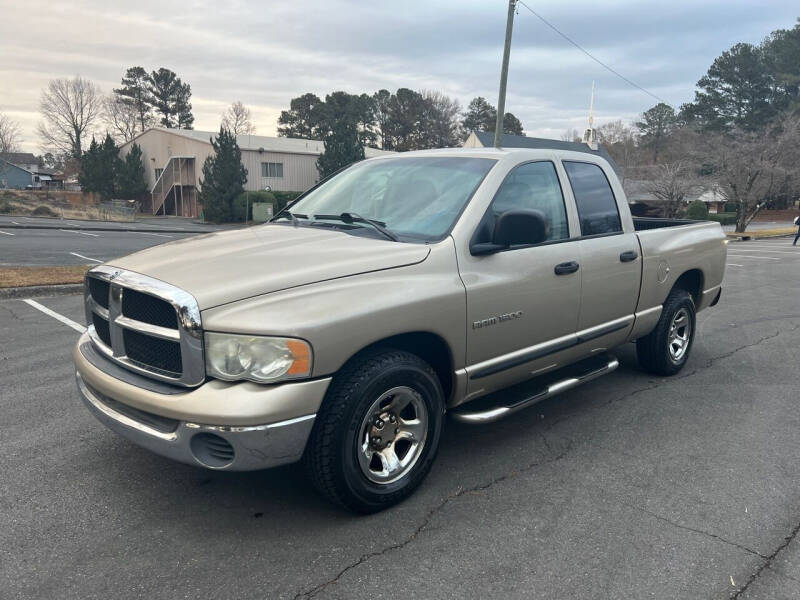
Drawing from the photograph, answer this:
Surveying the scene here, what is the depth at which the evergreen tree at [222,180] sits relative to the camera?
126 feet

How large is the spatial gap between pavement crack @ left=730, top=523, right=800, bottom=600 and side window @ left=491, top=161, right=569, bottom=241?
2080 millimetres

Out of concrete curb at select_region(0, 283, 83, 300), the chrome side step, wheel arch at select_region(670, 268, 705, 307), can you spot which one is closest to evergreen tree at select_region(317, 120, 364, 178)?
concrete curb at select_region(0, 283, 83, 300)

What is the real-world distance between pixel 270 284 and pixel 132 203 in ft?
152

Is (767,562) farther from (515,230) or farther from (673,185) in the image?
(673,185)

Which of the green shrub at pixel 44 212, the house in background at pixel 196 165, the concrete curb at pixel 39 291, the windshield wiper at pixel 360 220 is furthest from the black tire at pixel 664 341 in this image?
the house in background at pixel 196 165

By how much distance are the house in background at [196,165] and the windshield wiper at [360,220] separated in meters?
39.9

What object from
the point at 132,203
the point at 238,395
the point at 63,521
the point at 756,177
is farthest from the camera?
the point at 132,203

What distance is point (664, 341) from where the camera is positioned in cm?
522

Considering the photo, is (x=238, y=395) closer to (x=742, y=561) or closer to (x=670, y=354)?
(x=742, y=561)

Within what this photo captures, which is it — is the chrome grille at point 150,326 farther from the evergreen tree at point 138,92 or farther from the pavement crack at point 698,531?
the evergreen tree at point 138,92

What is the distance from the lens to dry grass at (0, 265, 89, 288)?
8.60 metres

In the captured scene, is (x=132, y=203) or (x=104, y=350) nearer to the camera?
(x=104, y=350)


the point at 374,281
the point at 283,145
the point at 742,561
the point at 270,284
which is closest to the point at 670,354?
the point at 742,561

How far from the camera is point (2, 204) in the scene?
35.3 meters
